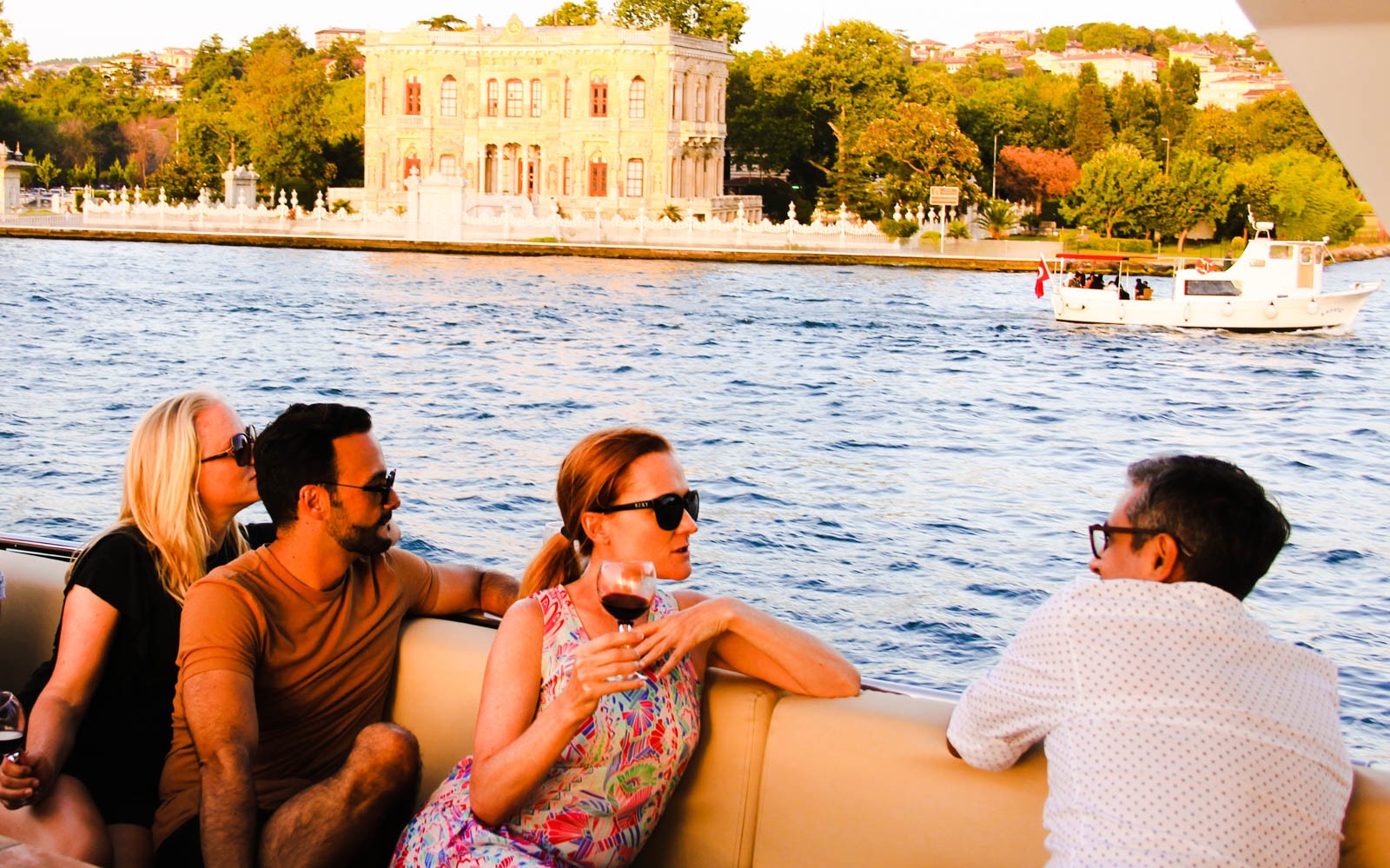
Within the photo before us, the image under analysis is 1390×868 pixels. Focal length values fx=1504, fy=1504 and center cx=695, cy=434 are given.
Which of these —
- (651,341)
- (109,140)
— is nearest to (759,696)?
(651,341)

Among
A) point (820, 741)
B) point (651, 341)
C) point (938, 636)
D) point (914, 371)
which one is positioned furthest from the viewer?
point (651, 341)

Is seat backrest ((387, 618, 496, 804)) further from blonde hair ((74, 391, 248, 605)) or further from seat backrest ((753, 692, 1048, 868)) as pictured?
seat backrest ((753, 692, 1048, 868))

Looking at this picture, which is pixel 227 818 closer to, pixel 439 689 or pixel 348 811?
pixel 348 811

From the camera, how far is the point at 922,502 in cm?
1250

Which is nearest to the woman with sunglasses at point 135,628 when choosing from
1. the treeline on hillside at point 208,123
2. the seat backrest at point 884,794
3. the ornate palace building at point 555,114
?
the seat backrest at point 884,794

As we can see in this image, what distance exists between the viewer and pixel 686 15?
53344 millimetres

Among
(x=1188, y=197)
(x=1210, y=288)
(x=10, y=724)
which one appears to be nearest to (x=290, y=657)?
(x=10, y=724)

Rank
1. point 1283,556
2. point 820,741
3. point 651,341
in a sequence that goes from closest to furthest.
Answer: point 820,741 < point 1283,556 < point 651,341

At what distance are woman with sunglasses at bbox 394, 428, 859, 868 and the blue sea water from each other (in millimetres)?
5348

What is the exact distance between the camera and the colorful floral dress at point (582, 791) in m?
2.02

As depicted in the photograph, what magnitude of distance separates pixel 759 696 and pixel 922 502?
10441mm

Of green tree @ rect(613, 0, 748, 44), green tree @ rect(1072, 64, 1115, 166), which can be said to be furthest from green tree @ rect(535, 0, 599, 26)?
green tree @ rect(1072, 64, 1115, 166)

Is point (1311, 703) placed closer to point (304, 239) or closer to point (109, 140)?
point (304, 239)

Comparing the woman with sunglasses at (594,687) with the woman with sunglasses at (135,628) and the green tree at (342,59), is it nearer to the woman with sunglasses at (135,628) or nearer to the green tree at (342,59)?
the woman with sunglasses at (135,628)
